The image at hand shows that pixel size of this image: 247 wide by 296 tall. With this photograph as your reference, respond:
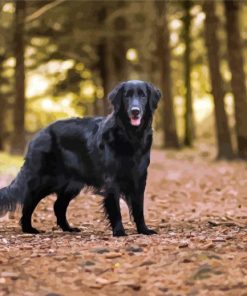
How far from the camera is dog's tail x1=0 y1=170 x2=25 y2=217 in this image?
28.3 feet

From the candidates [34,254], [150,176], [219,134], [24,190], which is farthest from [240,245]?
[219,134]

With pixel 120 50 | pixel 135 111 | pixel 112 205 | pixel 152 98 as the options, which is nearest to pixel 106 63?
pixel 120 50

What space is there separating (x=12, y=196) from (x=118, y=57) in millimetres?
21809

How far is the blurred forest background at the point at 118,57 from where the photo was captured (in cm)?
2112

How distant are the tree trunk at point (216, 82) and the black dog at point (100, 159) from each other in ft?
41.9

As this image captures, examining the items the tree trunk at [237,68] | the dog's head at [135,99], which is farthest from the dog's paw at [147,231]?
the tree trunk at [237,68]

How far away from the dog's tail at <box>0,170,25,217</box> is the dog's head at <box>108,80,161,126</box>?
1.65 m

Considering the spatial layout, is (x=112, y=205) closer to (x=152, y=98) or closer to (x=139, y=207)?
(x=139, y=207)

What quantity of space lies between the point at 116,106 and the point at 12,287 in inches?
124

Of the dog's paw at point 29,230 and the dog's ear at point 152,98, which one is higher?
the dog's ear at point 152,98

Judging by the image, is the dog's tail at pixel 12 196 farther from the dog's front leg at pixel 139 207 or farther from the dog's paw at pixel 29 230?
the dog's front leg at pixel 139 207

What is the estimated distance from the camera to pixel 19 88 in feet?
70.0

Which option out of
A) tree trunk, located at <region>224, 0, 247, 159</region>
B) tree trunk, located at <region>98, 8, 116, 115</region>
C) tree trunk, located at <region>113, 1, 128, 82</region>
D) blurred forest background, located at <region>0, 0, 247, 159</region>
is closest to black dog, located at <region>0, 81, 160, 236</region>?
blurred forest background, located at <region>0, 0, 247, 159</region>

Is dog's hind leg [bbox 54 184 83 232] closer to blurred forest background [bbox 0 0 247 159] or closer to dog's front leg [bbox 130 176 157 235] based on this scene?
dog's front leg [bbox 130 176 157 235]
